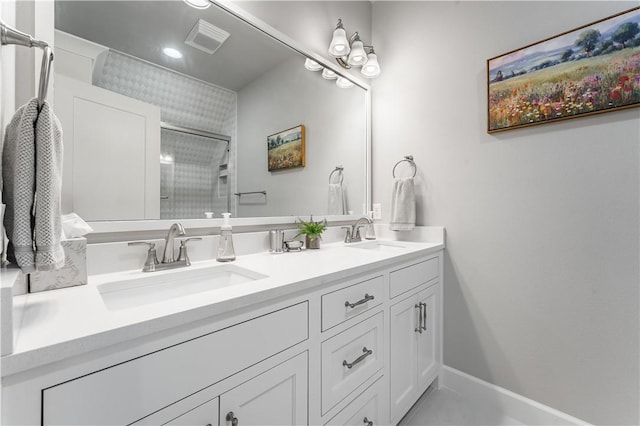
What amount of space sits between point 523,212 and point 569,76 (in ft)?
2.02

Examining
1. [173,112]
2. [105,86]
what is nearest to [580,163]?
[173,112]

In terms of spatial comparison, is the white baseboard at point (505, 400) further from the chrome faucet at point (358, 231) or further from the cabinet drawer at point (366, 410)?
the chrome faucet at point (358, 231)

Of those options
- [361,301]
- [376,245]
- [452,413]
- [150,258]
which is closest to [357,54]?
[376,245]

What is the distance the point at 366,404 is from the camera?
1047mm

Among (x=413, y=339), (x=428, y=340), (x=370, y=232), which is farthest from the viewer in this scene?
(x=370, y=232)

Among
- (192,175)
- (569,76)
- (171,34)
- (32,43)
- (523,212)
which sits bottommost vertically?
(523,212)

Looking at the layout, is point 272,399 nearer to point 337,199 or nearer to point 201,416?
point 201,416

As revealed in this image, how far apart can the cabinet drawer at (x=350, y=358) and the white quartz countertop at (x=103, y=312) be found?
222mm

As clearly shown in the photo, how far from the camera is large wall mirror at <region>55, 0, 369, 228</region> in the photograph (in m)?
0.90

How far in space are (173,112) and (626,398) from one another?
2128 mm

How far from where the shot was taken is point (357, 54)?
1.73 meters

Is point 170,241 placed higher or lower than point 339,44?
lower

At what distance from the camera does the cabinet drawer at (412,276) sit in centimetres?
120

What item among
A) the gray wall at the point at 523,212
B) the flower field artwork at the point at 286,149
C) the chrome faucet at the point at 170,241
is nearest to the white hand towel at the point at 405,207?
the gray wall at the point at 523,212
